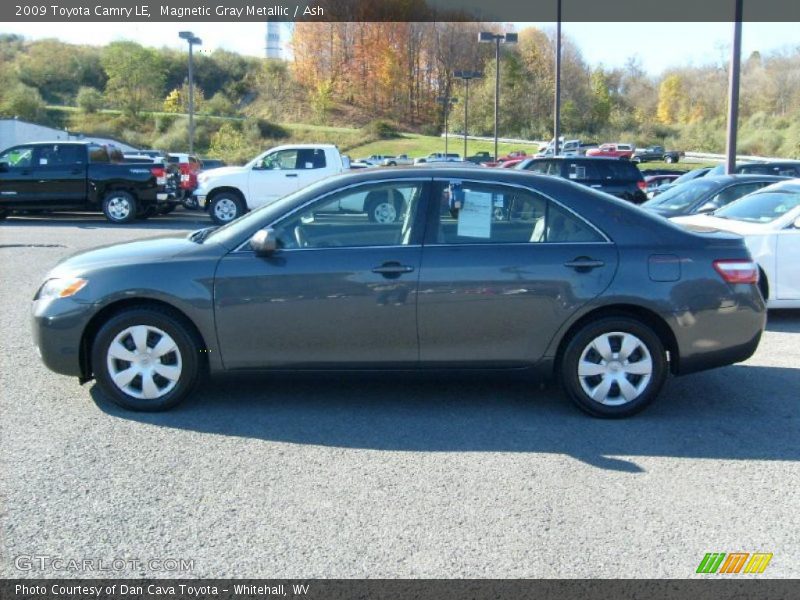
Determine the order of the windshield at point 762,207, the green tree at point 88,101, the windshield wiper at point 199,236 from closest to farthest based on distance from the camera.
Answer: the windshield wiper at point 199,236
the windshield at point 762,207
the green tree at point 88,101

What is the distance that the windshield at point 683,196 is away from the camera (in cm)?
1196

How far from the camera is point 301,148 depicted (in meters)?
20.0

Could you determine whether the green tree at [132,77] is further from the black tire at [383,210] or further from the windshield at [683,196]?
the black tire at [383,210]

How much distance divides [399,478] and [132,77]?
82.7 meters

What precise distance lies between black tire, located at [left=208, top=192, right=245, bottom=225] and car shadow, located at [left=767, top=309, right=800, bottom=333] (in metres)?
13.5

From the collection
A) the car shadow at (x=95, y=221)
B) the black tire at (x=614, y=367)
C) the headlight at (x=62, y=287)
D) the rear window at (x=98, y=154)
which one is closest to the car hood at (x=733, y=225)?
the black tire at (x=614, y=367)

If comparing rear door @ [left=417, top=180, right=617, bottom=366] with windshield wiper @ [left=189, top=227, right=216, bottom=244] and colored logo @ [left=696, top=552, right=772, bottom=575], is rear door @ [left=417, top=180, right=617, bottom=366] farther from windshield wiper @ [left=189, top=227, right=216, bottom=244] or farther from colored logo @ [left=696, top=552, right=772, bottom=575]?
colored logo @ [left=696, top=552, right=772, bottom=575]

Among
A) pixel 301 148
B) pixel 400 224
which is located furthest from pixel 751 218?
pixel 301 148

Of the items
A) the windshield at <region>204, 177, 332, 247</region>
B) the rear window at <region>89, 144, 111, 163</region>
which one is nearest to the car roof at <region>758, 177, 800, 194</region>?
the windshield at <region>204, 177, 332, 247</region>

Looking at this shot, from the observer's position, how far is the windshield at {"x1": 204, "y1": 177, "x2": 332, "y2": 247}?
555cm

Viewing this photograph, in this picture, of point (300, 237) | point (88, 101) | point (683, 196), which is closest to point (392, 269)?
point (300, 237)

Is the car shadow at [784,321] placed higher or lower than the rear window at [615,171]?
lower

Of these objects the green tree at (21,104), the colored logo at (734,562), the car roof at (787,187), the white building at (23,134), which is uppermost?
the green tree at (21,104)

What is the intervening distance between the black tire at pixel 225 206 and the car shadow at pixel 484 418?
1438cm
